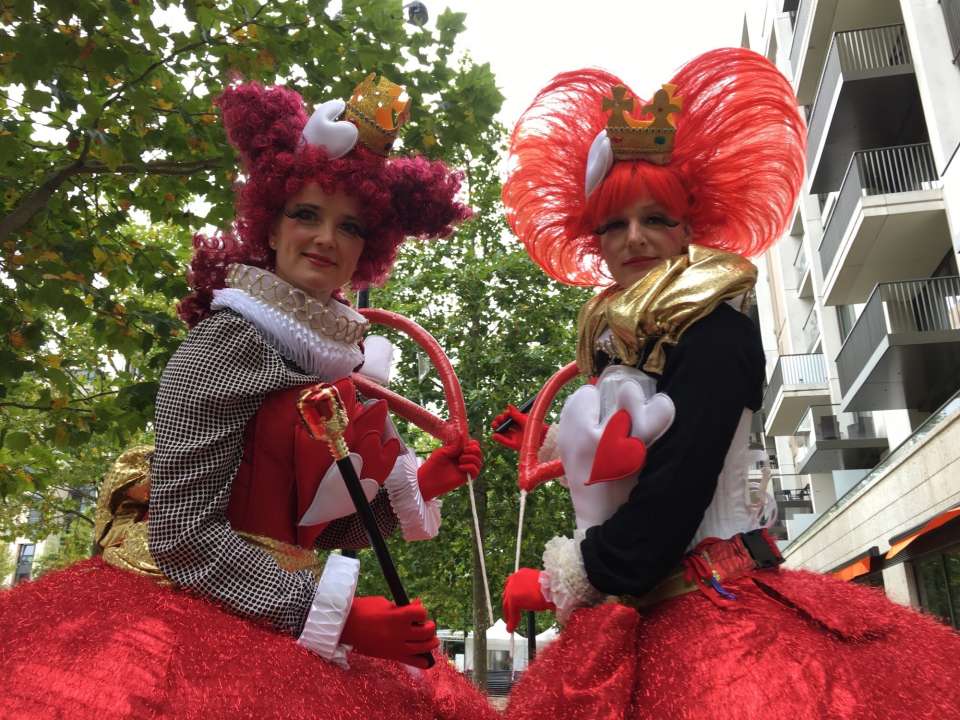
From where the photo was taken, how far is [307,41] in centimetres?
496

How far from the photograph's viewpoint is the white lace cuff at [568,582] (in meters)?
1.96

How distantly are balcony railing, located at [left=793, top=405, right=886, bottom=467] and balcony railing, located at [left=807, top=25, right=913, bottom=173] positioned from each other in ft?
25.5

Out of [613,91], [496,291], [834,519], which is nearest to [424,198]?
[613,91]

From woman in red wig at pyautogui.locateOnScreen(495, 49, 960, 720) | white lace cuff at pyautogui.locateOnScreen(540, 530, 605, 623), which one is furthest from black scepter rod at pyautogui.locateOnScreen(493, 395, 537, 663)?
white lace cuff at pyautogui.locateOnScreen(540, 530, 605, 623)

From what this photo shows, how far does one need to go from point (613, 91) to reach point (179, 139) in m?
3.35

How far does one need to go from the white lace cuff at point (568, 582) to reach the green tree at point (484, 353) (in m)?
7.64

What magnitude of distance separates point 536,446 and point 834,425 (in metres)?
21.5

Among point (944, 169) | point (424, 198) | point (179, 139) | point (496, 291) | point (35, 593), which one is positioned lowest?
point (35, 593)

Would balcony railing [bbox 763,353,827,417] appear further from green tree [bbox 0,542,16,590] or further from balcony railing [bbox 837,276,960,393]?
green tree [bbox 0,542,16,590]

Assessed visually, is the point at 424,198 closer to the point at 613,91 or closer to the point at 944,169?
the point at 613,91

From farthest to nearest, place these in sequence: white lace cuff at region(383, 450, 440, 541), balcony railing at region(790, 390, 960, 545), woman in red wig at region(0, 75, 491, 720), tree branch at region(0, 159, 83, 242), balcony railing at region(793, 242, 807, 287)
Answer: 1. balcony railing at region(793, 242, 807, 287)
2. balcony railing at region(790, 390, 960, 545)
3. tree branch at region(0, 159, 83, 242)
4. white lace cuff at region(383, 450, 440, 541)
5. woman in red wig at region(0, 75, 491, 720)

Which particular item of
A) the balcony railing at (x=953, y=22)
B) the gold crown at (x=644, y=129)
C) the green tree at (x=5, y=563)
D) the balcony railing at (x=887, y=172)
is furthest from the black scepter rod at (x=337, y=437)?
the green tree at (x=5, y=563)

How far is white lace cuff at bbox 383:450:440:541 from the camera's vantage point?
2707 millimetres

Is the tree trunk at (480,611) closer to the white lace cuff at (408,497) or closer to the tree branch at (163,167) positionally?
the tree branch at (163,167)
